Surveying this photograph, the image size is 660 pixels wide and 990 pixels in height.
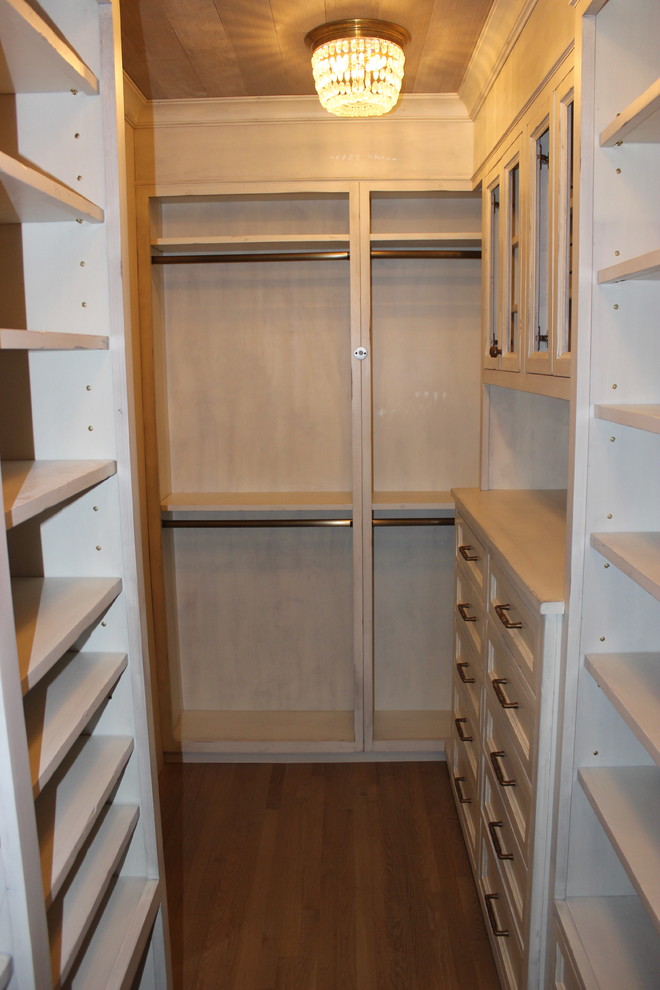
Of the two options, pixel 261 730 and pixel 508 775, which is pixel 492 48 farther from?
pixel 261 730

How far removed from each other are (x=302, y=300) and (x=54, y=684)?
6.76ft

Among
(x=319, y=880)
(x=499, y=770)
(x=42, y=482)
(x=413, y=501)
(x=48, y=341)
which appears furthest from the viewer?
(x=413, y=501)

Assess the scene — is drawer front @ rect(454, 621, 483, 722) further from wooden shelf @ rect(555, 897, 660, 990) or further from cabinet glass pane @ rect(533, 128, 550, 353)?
cabinet glass pane @ rect(533, 128, 550, 353)

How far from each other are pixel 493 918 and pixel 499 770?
0.41m

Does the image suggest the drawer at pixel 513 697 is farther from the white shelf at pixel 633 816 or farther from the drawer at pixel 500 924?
the drawer at pixel 500 924

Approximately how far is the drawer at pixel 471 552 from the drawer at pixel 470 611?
4cm

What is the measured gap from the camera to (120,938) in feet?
4.70

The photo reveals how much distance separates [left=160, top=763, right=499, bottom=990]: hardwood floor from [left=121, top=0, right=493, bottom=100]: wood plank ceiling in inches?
94.6

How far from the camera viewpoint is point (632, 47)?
1.31 m

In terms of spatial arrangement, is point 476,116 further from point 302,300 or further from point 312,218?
point 302,300

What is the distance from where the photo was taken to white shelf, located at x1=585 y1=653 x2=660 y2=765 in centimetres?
115

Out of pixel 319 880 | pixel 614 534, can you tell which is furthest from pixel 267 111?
pixel 319 880

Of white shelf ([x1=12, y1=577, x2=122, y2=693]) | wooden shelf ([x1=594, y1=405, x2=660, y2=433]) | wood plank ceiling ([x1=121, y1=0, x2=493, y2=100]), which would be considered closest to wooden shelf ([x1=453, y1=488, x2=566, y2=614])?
wooden shelf ([x1=594, y1=405, x2=660, y2=433])

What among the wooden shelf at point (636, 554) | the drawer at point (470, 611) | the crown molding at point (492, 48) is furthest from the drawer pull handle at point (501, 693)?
the crown molding at point (492, 48)
